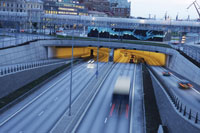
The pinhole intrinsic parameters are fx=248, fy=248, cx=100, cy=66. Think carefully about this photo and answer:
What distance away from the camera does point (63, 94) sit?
137 feet

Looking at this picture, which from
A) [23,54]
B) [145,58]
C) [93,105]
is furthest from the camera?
[145,58]

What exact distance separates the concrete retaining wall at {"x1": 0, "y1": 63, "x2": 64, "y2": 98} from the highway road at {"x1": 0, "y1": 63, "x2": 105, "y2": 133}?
3.44 m

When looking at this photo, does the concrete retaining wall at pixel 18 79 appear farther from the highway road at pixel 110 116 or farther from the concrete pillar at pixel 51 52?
the concrete pillar at pixel 51 52

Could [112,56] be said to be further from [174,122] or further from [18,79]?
[174,122]

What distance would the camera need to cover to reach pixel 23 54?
192ft

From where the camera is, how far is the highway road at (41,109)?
2919 centimetres

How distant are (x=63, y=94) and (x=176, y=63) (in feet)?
102

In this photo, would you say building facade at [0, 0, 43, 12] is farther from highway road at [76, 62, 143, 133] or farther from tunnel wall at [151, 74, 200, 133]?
tunnel wall at [151, 74, 200, 133]

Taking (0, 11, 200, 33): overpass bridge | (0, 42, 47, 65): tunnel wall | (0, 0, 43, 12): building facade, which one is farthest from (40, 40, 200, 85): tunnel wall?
(0, 0, 43, 12): building facade

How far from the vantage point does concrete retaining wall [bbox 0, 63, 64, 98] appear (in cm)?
3856

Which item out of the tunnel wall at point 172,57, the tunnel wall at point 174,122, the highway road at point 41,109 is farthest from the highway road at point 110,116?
the tunnel wall at point 172,57

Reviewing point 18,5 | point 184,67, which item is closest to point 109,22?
point 18,5

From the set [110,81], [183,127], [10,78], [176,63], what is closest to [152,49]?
[176,63]

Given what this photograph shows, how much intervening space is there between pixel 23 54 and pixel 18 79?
16833 mm
